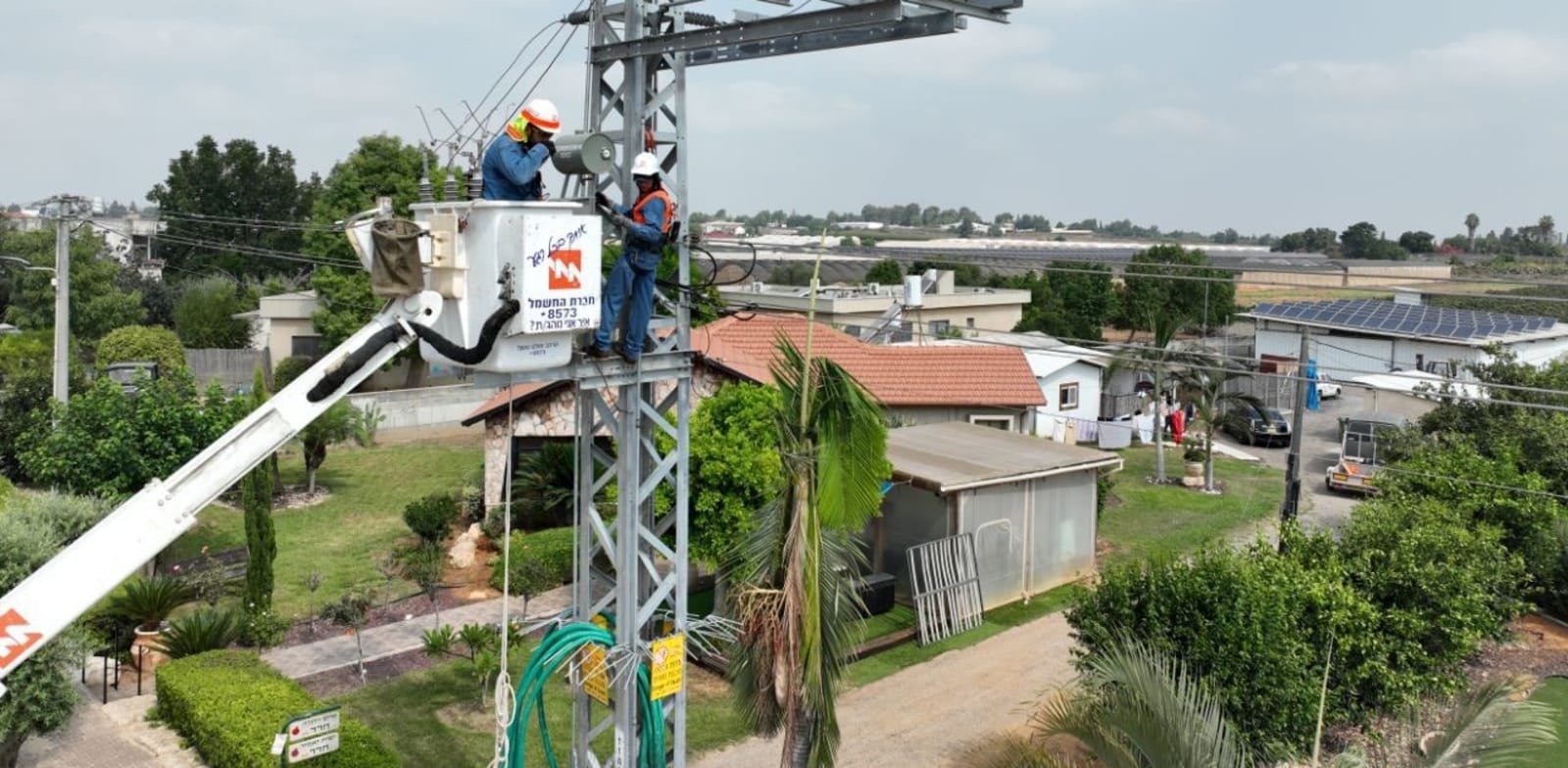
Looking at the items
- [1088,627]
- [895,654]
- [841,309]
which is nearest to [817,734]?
[1088,627]

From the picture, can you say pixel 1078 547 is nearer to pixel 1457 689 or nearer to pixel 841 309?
pixel 1457 689

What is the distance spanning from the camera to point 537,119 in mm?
8070

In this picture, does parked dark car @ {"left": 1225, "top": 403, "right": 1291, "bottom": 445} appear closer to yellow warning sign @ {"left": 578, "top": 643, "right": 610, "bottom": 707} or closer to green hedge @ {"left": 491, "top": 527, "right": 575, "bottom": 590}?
green hedge @ {"left": 491, "top": 527, "right": 575, "bottom": 590}

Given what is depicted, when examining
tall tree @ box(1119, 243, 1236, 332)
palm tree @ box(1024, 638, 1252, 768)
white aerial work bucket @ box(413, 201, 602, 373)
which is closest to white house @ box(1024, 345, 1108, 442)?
palm tree @ box(1024, 638, 1252, 768)

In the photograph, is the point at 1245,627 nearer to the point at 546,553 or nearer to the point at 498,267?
the point at 498,267

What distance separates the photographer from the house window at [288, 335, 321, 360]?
139ft

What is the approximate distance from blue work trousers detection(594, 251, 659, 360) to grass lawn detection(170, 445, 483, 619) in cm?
1196

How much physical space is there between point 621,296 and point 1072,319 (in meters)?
52.3

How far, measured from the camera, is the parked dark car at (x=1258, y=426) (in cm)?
3641

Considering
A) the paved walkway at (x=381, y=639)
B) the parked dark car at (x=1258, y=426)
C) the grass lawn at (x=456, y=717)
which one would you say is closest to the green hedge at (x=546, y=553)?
the paved walkway at (x=381, y=639)

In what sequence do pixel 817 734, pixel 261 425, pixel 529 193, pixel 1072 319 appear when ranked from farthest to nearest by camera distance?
pixel 1072 319, pixel 817 734, pixel 529 193, pixel 261 425

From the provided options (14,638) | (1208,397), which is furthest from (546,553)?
(1208,397)

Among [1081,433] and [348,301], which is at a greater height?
[348,301]

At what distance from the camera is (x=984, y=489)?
19.2 metres
